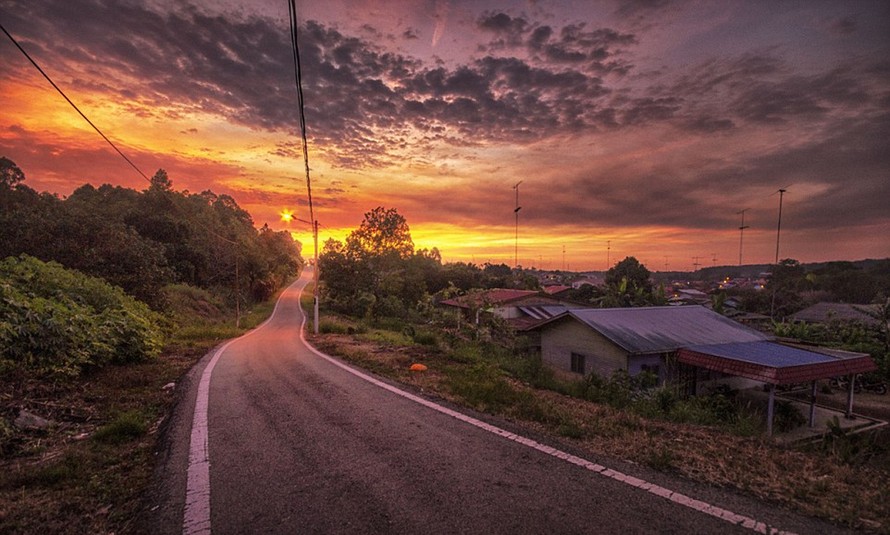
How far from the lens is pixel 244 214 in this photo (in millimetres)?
94188

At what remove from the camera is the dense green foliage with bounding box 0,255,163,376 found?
7.46m

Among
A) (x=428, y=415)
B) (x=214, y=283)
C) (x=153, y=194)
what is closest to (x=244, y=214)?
(x=153, y=194)

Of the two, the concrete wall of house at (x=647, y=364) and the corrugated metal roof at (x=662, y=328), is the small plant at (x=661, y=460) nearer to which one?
the corrugated metal roof at (x=662, y=328)

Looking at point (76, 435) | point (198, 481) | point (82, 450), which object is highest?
point (198, 481)

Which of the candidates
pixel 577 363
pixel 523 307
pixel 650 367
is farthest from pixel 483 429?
pixel 523 307

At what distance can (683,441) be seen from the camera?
16.9ft

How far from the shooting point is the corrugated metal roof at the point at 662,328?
1734 centimetres

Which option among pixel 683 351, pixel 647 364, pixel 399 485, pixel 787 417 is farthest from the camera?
pixel 647 364

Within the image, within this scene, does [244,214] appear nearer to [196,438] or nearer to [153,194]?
[153,194]

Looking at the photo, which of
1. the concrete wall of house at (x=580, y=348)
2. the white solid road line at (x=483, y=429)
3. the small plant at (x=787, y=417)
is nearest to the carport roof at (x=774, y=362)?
the small plant at (x=787, y=417)

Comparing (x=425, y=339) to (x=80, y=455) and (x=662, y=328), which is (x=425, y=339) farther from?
(x=662, y=328)

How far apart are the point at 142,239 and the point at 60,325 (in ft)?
78.3

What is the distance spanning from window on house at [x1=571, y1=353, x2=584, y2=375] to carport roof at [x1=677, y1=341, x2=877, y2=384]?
4.45m

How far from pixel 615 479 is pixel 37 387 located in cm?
962
